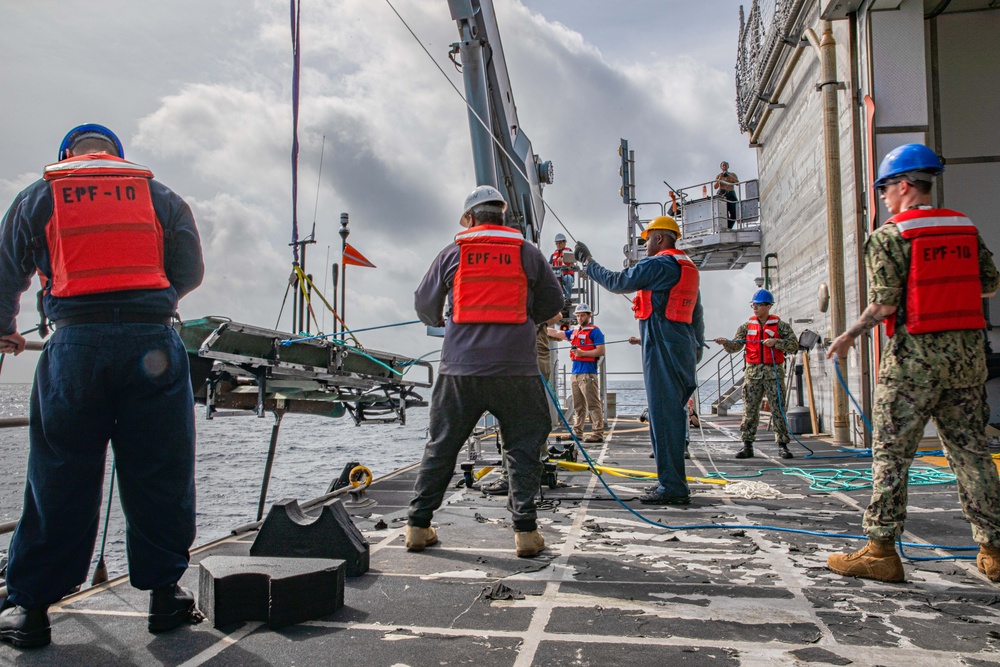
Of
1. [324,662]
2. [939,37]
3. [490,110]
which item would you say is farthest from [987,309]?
[324,662]

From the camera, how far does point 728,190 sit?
62.3ft

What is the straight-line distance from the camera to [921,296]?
3.18 meters

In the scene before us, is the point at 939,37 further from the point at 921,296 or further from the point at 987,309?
the point at 921,296

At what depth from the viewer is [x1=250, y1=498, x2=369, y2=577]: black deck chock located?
3.31 m

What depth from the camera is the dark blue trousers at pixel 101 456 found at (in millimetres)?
2621

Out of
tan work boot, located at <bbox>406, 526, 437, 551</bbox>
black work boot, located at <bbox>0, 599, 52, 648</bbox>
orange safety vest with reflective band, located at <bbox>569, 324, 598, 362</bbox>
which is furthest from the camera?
orange safety vest with reflective band, located at <bbox>569, 324, 598, 362</bbox>

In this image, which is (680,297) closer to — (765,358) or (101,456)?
(101,456)

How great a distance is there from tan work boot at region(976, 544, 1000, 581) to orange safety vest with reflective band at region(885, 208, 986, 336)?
99cm

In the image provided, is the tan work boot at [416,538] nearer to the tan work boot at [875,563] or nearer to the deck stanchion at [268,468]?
the deck stanchion at [268,468]

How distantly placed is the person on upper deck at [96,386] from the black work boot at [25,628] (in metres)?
0.01

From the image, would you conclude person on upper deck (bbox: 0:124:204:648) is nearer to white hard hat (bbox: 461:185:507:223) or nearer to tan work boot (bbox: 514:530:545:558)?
tan work boot (bbox: 514:530:545:558)

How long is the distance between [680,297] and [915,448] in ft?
7.42

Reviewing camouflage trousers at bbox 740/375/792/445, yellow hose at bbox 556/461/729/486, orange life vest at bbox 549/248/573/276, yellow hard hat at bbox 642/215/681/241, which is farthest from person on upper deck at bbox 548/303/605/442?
yellow hard hat at bbox 642/215/681/241

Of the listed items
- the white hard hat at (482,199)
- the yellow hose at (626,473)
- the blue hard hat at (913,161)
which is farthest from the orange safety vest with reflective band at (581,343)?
the blue hard hat at (913,161)
